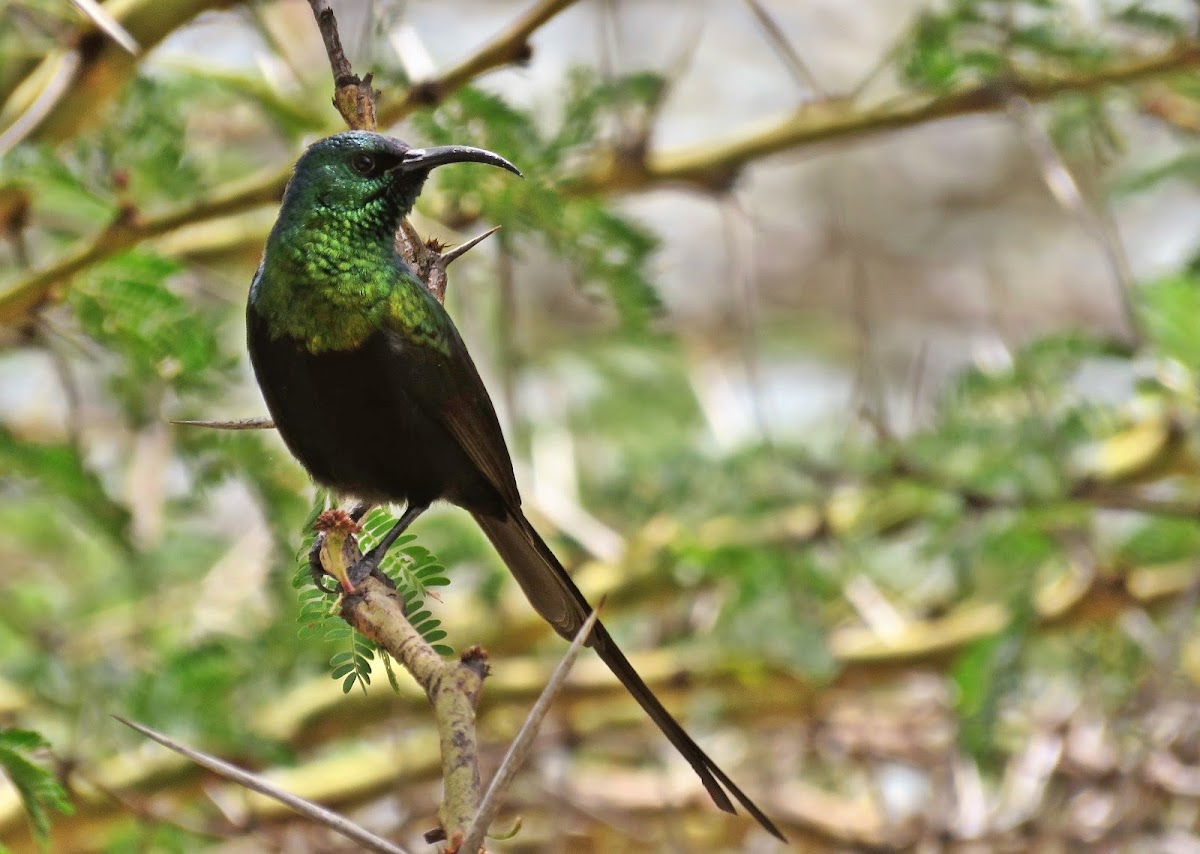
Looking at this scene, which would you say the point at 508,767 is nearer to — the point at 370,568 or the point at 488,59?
the point at 370,568

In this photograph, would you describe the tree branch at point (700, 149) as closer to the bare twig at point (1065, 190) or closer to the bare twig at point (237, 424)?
the bare twig at point (1065, 190)

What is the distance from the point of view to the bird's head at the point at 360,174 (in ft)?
7.23

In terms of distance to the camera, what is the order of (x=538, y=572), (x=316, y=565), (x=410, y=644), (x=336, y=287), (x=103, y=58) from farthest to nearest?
(x=103, y=58) → (x=538, y=572) → (x=336, y=287) → (x=316, y=565) → (x=410, y=644)

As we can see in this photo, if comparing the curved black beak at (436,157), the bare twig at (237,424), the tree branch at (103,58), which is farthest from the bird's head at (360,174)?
the tree branch at (103,58)

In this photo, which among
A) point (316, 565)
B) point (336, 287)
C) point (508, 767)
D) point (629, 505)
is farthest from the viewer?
point (629, 505)

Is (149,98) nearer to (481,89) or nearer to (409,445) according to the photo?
(481,89)

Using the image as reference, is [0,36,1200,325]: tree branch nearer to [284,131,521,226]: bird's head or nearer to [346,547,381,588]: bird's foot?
[284,131,521,226]: bird's head

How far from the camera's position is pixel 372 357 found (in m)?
2.17

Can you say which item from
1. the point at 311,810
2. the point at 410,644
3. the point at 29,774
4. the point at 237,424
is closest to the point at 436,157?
the point at 237,424

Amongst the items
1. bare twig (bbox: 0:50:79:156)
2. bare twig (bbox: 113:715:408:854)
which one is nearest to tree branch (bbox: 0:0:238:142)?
bare twig (bbox: 0:50:79:156)

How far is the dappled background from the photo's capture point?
2.74m

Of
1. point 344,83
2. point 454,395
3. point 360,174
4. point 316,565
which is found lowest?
point 316,565

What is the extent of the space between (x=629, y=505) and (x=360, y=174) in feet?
7.36

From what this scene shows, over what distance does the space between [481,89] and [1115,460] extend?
201 centimetres
